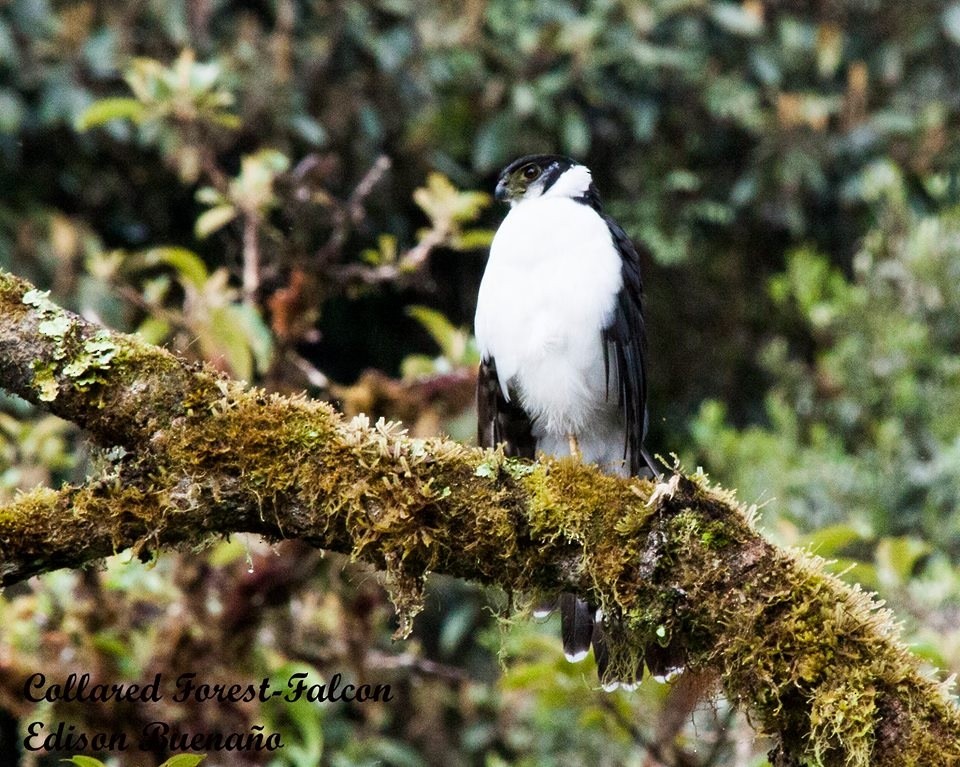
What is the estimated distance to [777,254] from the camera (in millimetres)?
7484

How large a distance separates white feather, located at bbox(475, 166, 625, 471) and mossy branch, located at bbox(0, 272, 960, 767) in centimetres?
118

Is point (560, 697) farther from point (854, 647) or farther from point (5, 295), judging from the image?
point (5, 295)

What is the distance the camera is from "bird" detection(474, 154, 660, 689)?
3902 millimetres

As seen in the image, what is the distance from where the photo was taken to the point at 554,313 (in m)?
3.90

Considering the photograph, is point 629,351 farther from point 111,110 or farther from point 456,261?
point 456,261

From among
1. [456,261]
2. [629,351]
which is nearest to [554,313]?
[629,351]

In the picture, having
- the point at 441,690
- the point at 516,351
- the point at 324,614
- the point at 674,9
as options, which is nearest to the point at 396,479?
the point at 516,351

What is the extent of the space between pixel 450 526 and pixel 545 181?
204 cm

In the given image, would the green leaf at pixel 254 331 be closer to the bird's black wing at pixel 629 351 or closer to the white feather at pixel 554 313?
the white feather at pixel 554 313

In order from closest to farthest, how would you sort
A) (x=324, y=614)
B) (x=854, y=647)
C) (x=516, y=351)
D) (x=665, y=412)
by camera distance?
(x=854, y=647)
(x=516, y=351)
(x=324, y=614)
(x=665, y=412)

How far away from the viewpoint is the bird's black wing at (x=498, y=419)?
4.20m

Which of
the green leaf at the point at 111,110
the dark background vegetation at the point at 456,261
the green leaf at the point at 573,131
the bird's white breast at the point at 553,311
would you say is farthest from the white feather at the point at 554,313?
the green leaf at the point at 573,131

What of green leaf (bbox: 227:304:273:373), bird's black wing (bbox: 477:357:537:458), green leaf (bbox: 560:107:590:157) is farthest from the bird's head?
green leaf (bbox: 560:107:590:157)

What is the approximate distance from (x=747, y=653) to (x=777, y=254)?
204 inches
